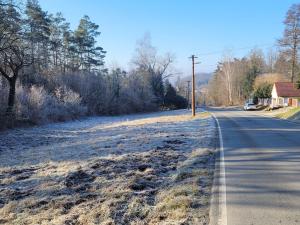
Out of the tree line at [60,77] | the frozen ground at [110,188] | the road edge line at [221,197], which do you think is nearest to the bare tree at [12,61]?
the tree line at [60,77]


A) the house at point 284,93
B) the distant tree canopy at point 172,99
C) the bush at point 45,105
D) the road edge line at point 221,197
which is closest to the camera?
the road edge line at point 221,197

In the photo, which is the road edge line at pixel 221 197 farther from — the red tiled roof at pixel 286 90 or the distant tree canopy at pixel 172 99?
the distant tree canopy at pixel 172 99

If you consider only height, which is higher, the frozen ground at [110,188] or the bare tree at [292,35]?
the bare tree at [292,35]

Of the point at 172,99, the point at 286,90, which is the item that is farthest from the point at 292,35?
the point at 172,99

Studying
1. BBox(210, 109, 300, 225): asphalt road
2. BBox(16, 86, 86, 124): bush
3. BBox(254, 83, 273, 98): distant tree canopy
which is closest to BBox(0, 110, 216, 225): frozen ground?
BBox(210, 109, 300, 225): asphalt road

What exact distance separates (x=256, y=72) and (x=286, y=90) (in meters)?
40.1

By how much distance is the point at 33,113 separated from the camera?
36.9 metres

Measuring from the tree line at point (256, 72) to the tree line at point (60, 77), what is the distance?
68.7 feet

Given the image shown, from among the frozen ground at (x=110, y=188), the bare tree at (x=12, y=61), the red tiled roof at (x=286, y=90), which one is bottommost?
the frozen ground at (x=110, y=188)

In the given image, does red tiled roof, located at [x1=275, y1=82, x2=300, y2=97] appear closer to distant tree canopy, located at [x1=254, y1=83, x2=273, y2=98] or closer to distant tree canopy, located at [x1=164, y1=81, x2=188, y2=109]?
distant tree canopy, located at [x1=254, y1=83, x2=273, y2=98]

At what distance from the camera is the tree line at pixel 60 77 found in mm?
32125

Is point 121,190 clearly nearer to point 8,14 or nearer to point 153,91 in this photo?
point 8,14

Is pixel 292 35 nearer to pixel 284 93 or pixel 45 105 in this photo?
pixel 284 93

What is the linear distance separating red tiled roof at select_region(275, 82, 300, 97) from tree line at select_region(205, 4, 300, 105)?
448 cm
